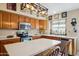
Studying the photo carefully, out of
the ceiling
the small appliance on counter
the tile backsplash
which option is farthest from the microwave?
the ceiling

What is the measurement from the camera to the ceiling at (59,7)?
1822mm

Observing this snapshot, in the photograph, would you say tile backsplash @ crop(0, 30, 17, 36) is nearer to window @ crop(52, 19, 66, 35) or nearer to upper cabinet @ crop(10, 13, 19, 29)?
upper cabinet @ crop(10, 13, 19, 29)

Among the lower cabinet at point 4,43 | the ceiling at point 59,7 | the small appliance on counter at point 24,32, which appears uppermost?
the ceiling at point 59,7

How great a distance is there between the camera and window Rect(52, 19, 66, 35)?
6.26 ft

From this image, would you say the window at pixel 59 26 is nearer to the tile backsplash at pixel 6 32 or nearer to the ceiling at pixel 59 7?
the ceiling at pixel 59 7

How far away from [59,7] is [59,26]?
14.4 inches

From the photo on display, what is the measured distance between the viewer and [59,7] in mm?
1863

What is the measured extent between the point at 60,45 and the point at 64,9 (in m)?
0.66

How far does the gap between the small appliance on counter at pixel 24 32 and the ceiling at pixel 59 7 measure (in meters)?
0.48

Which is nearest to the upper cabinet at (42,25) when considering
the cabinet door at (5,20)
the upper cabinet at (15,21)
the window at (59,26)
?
the upper cabinet at (15,21)

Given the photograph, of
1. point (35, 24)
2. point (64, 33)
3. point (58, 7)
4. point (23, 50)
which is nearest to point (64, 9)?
point (58, 7)

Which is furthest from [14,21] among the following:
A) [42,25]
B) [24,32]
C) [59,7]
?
[59,7]

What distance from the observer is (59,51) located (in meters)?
1.85

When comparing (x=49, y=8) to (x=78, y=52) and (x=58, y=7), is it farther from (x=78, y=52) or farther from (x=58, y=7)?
(x=78, y=52)
